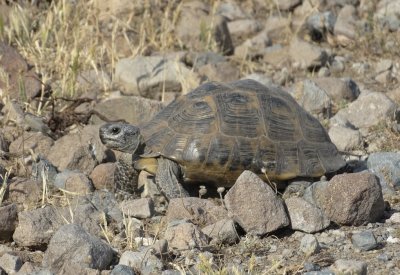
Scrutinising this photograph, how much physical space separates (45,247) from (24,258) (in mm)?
A: 240

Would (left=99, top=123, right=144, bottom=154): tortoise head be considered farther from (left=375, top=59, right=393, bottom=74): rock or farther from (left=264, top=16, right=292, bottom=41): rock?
(left=264, top=16, right=292, bottom=41): rock

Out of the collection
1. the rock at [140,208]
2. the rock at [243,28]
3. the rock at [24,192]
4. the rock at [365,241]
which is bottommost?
the rock at [243,28]

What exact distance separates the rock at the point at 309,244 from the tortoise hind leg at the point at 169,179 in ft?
3.45

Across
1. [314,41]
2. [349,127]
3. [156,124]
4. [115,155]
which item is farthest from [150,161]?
[314,41]

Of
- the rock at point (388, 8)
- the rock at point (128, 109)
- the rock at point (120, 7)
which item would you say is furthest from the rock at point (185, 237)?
the rock at point (388, 8)

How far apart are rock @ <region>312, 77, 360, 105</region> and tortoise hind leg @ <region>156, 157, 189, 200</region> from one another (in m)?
2.35

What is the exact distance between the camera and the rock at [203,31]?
28.4 feet

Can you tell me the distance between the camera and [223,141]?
559cm

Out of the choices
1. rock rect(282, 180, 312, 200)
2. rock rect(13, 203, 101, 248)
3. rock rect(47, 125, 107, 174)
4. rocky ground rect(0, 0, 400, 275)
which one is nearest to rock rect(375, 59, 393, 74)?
rocky ground rect(0, 0, 400, 275)

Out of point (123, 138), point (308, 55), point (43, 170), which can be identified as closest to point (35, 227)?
point (43, 170)

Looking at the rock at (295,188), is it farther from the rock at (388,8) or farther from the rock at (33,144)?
the rock at (388,8)

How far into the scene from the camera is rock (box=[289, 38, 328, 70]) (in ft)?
27.6

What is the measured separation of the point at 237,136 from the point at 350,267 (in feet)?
5.42

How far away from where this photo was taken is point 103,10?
9000mm
